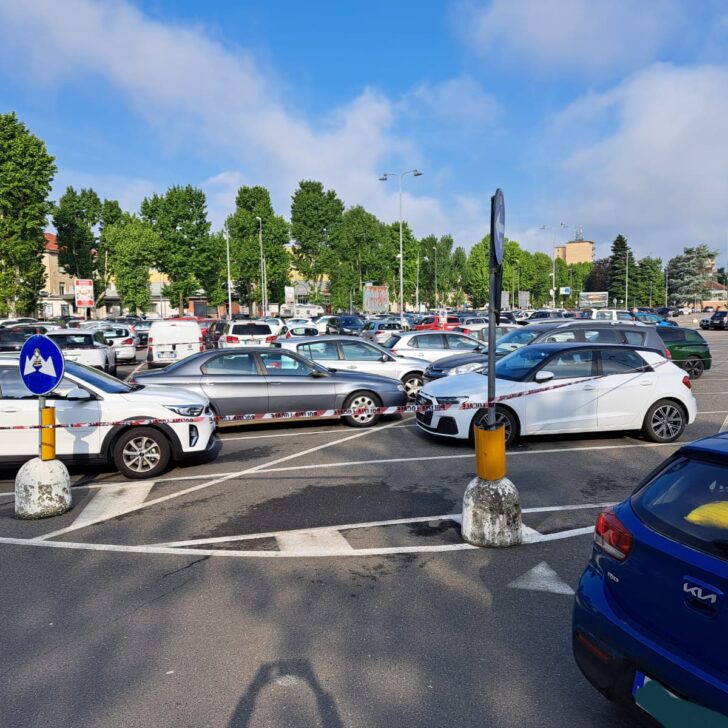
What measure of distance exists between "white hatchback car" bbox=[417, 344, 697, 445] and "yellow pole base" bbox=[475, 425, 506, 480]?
386cm

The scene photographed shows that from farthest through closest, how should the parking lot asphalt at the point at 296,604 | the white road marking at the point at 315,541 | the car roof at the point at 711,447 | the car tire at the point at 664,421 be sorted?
the car tire at the point at 664,421, the white road marking at the point at 315,541, the parking lot asphalt at the point at 296,604, the car roof at the point at 711,447

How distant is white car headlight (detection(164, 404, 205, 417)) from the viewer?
26.8ft

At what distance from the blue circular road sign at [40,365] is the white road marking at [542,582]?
490cm

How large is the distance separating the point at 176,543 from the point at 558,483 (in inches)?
173

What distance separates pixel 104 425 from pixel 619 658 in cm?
672

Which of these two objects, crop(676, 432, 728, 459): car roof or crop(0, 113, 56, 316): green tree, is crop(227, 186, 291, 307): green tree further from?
crop(676, 432, 728, 459): car roof

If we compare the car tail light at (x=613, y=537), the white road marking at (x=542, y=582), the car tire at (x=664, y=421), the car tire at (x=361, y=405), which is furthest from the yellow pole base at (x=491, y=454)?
the car tire at (x=361, y=405)

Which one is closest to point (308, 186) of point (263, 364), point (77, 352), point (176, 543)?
point (77, 352)

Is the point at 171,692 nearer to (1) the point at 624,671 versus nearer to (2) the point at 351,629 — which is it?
(2) the point at 351,629

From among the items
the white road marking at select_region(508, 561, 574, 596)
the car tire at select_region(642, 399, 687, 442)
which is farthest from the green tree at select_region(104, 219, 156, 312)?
the white road marking at select_region(508, 561, 574, 596)

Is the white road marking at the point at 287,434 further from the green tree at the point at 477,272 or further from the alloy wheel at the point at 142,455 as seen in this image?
the green tree at the point at 477,272

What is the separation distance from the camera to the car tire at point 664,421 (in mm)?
9805

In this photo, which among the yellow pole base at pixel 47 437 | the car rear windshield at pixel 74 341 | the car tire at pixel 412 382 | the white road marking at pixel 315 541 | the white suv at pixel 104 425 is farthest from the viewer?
the car rear windshield at pixel 74 341

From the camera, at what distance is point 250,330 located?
80.2ft
